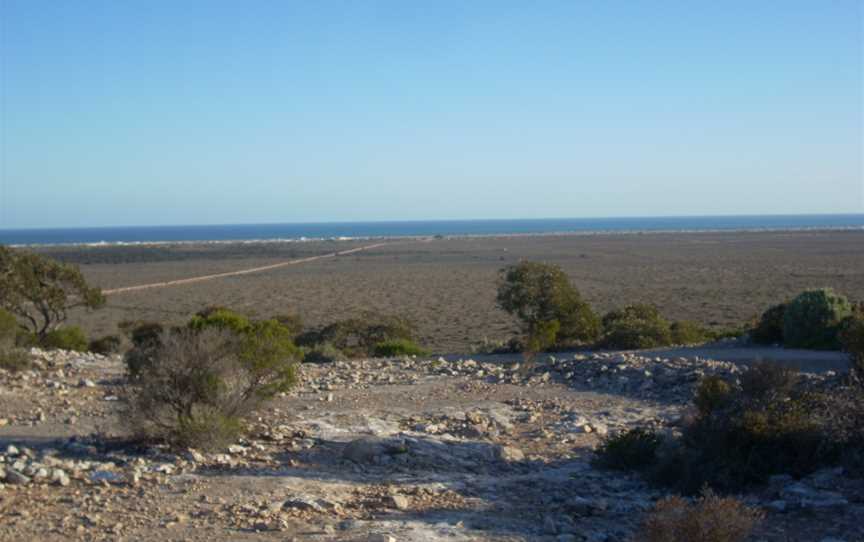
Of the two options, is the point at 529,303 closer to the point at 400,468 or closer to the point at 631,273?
the point at 400,468

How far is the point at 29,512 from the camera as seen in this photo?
7660 mm

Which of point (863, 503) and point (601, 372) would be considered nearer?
point (863, 503)

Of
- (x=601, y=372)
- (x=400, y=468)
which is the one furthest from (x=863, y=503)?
(x=601, y=372)

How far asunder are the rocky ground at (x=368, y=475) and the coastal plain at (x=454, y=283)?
13.3 meters

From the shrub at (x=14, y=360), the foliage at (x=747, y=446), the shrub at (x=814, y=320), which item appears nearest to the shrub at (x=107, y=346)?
the shrub at (x=14, y=360)

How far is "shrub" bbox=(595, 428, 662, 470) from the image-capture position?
977cm

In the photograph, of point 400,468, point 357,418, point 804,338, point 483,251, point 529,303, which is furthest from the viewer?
point 483,251

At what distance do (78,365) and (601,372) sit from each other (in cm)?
1002

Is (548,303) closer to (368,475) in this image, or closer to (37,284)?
(37,284)

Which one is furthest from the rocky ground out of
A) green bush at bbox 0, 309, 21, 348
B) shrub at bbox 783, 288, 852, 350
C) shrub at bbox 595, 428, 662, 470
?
shrub at bbox 783, 288, 852, 350

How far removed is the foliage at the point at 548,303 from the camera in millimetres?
23422

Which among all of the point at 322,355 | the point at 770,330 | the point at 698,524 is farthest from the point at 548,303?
the point at 698,524

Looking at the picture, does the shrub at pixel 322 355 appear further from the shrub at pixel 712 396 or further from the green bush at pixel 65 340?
the shrub at pixel 712 396

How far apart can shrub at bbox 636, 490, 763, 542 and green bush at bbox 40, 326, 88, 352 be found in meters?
19.5
